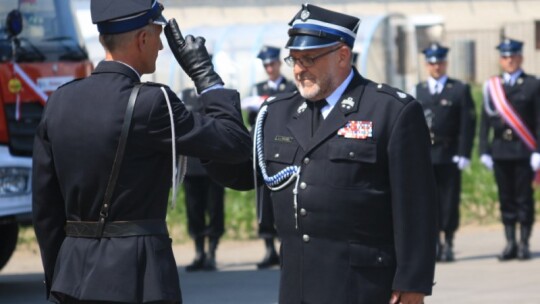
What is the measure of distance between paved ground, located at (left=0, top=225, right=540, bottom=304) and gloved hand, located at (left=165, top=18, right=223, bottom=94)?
5.01m

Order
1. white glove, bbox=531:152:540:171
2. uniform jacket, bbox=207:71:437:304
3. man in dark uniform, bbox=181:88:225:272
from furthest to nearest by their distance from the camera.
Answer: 1. man in dark uniform, bbox=181:88:225:272
2. white glove, bbox=531:152:540:171
3. uniform jacket, bbox=207:71:437:304

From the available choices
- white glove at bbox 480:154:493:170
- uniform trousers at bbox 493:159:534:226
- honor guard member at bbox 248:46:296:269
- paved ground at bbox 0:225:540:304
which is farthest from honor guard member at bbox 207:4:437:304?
white glove at bbox 480:154:493:170

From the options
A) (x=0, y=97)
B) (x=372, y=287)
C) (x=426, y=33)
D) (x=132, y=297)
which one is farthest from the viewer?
(x=426, y=33)

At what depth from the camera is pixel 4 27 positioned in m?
10.3

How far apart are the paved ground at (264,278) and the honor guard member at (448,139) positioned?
1.40 ft

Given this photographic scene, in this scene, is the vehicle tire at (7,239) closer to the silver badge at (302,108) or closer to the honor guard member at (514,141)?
the honor guard member at (514,141)

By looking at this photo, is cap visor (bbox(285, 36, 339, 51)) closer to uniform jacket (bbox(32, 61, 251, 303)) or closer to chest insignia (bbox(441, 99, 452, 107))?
uniform jacket (bbox(32, 61, 251, 303))

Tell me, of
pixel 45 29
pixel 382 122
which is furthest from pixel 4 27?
pixel 382 122

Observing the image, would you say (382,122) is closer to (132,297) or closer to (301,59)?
(301,59)

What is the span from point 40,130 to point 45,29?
5672 mm

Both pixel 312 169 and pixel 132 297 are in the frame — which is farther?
pixel 312 169

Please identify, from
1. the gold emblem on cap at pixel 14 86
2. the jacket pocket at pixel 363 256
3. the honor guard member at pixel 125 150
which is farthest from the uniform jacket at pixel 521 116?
the honor guard member at pixel 125 150

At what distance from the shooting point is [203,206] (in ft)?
42.4

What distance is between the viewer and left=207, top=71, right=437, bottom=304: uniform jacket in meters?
5.17
